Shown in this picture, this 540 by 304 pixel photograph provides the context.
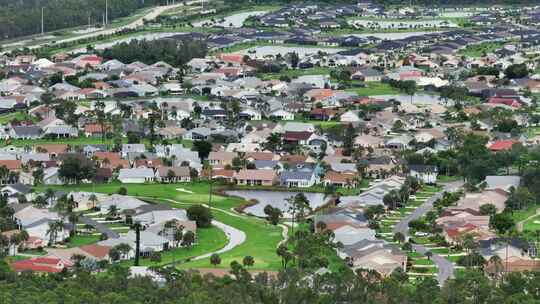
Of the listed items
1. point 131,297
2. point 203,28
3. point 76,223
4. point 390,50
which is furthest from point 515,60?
point 131,297

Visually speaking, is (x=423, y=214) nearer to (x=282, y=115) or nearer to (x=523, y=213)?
(x=523, y=213)

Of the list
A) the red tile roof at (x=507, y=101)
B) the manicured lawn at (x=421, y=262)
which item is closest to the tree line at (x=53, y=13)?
the red tile roof at (x=507, y=101)

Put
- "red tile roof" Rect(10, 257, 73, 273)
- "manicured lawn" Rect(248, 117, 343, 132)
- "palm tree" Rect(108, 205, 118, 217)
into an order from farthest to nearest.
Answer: "manicured lawn" Rect(248, 117, 343, 132)
"palm tree" Rect(108, 205, 118, 217)
"red tile roof" Rect(10, 257, 73, 273)

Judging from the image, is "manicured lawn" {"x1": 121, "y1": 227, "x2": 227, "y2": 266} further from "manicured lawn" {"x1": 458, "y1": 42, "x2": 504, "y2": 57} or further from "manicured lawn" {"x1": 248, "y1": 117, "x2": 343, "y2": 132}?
"manicured lawn" {"x1": 458, "y1": 42, "x2": 504, "y2": 57}

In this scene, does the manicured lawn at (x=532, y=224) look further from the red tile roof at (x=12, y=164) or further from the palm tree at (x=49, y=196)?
the red tile roof at (x=12, y=164)

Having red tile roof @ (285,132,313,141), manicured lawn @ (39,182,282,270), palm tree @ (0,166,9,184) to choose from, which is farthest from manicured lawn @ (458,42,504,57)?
palm tree @ (0,166,9,184)

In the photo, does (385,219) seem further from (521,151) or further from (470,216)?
(521,151)
